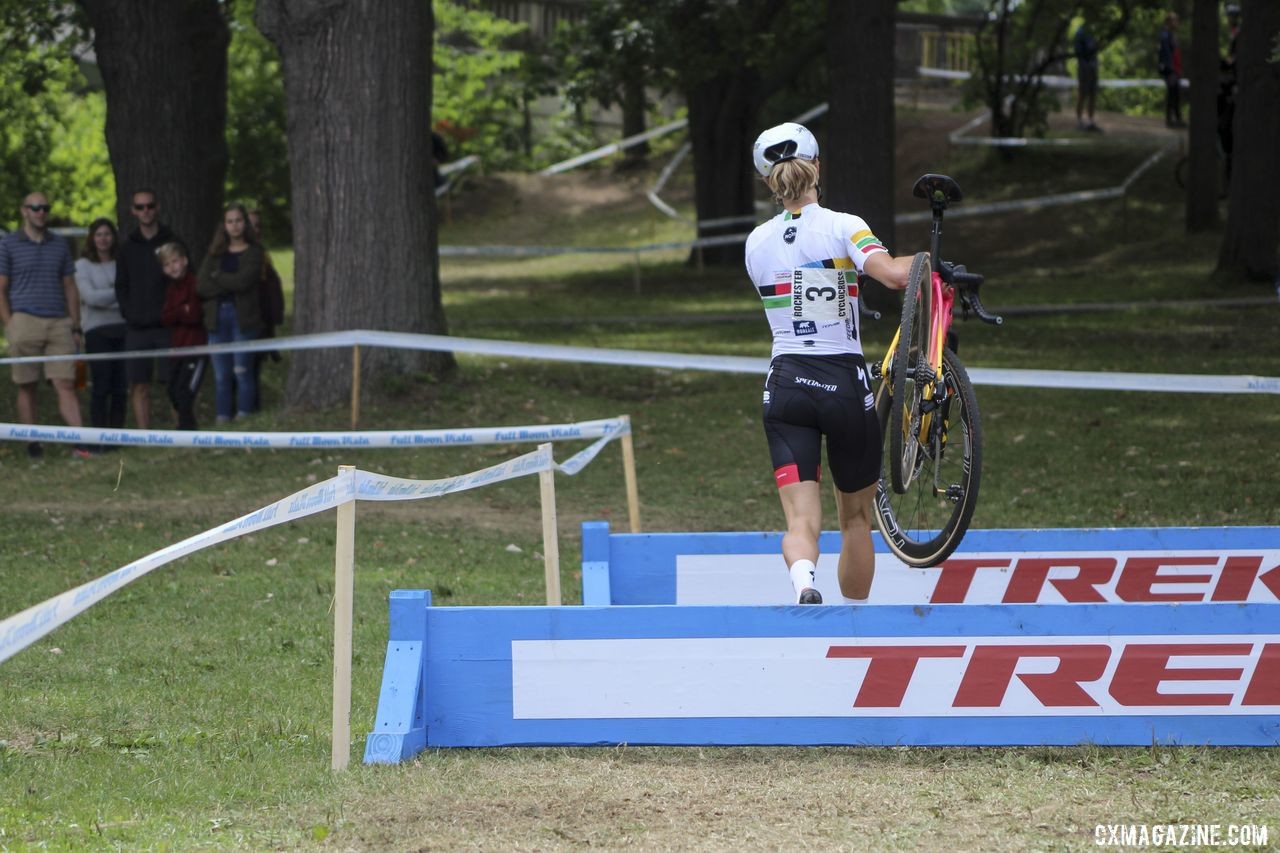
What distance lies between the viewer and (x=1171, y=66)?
31203mm

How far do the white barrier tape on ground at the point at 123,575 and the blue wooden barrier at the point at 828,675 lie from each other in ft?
1.51

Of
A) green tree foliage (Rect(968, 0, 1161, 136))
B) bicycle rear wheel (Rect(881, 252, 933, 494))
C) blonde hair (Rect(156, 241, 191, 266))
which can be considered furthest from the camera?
green tree foliage (Rect(968, 0, 1161, 136))

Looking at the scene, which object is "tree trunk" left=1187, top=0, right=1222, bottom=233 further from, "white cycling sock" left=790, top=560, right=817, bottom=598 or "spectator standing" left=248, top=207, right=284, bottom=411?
"white cycling sock" left=790, top=560, right=817, bottom=598

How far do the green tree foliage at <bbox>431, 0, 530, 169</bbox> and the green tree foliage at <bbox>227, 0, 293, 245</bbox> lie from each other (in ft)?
15.7

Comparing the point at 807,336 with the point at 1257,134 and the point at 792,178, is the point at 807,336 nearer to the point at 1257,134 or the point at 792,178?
the point at 792,178

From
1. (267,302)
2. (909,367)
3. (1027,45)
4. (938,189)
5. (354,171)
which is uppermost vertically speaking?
(1027,45)

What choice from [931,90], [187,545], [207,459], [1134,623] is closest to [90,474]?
[207,459]

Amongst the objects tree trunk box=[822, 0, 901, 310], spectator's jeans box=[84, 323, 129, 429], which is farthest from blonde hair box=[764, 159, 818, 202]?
tree trunk box=[822, 0, 901, 310]

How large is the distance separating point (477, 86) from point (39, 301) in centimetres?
2681

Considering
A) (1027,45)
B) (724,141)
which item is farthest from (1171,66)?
(724,141)

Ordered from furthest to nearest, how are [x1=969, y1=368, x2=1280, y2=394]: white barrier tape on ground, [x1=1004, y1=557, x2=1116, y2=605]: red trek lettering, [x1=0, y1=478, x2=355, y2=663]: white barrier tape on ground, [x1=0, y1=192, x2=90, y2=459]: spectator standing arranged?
[x1=0, y1=192, x2=90, y2=459]: spectator standing
[x1=969, y1=368, x2=1280, y2=394]: white barrier tape on ground
[x1=1004, y1=557, x2=1116, y2=605]: red trek lettering
[x1=0, y1=478, x2=355, y2=663]: white barrier tape on ground

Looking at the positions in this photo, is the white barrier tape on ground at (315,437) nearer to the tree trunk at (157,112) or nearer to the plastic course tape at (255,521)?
the plastic course tape at (255,521)

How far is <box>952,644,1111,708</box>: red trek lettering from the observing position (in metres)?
5.95

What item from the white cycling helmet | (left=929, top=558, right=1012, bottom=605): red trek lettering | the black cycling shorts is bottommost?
(left=929, top=558, right=1012, bottom=605): red trek lettering
